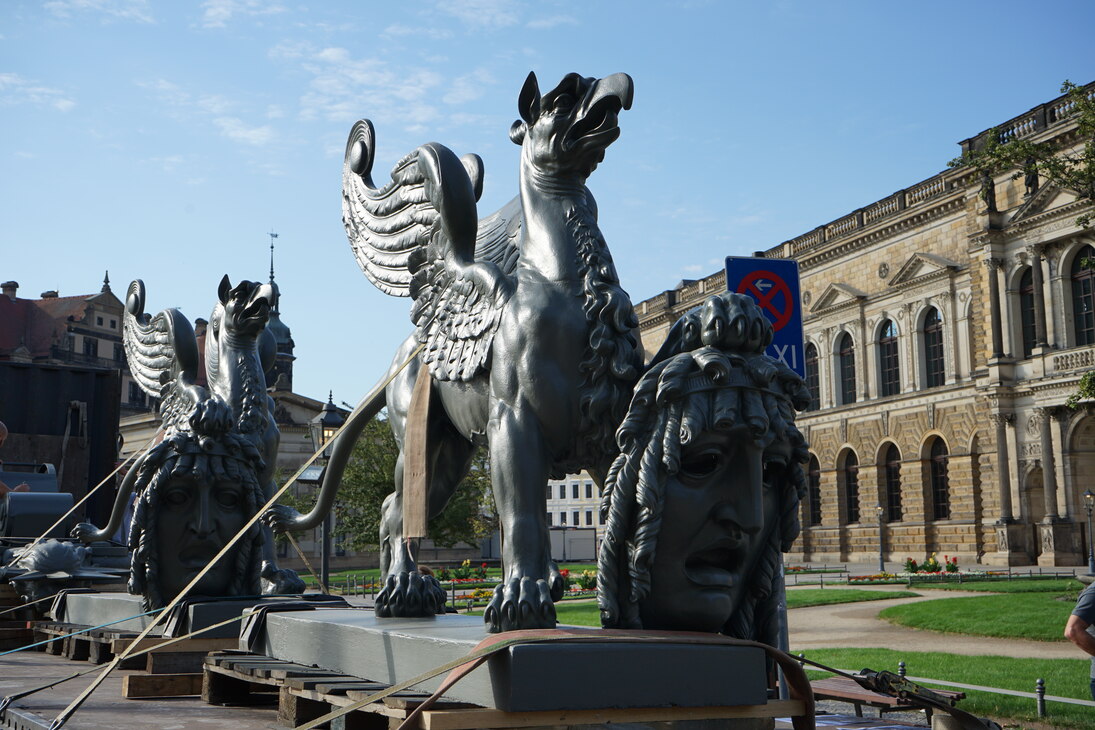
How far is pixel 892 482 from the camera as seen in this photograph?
1775 inches

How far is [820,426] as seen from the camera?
48.8 metres

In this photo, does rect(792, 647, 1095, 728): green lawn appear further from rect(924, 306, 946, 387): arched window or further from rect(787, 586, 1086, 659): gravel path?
rect(924, 306, 946, 387): arched window

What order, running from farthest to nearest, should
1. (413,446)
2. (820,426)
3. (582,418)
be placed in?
(820,426)
(413,446)
(582,418)

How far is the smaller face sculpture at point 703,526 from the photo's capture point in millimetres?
3645

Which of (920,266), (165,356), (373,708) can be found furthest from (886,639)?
(920,266)

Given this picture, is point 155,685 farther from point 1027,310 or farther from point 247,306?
point 1027,310

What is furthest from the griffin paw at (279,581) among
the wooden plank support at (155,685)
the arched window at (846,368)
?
the arched window at (846,368)

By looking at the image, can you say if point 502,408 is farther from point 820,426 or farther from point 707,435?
point 820,426

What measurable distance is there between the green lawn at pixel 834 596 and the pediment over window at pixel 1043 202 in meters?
16.4

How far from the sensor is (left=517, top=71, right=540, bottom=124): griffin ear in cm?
434

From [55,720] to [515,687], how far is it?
204cm

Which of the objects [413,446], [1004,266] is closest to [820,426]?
[1004,266]

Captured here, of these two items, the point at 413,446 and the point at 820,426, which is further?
the point at 820,426

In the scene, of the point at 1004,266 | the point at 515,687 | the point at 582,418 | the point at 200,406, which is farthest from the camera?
the point at 1004,266
